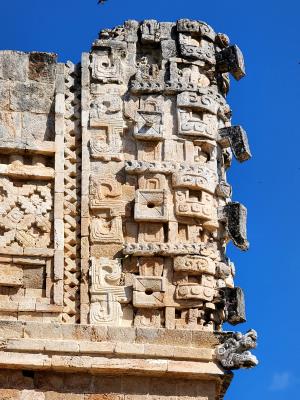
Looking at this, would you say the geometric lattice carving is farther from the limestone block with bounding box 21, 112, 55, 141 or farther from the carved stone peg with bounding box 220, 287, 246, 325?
the carved stone peg with bounding box 220, 287, 246, 325

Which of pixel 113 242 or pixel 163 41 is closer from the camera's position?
pixel 113 242

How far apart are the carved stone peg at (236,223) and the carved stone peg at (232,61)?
1981 millimetres

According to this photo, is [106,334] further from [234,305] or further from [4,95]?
[4,95]

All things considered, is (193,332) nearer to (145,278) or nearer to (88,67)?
(145,278)

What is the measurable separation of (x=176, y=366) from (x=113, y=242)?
1777mm

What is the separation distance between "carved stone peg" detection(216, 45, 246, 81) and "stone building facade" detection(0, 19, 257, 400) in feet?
0.06

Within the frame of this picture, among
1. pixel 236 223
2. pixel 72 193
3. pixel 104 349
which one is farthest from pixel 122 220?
pixel 104 349

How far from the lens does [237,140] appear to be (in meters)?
15.9

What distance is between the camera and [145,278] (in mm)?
14820

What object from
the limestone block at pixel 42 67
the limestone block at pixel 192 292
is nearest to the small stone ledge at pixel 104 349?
the limestone block at pixel 192 292

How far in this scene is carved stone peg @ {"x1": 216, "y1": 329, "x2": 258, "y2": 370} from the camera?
14.5 metres

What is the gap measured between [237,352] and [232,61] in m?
4.15

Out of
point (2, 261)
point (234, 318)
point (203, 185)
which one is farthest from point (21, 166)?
point (234, 318)

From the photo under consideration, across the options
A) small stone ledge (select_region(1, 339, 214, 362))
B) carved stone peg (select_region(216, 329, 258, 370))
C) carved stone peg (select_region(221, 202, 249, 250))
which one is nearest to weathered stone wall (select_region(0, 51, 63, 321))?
small stone ledge (select_region(1, 339, 214, 362))
